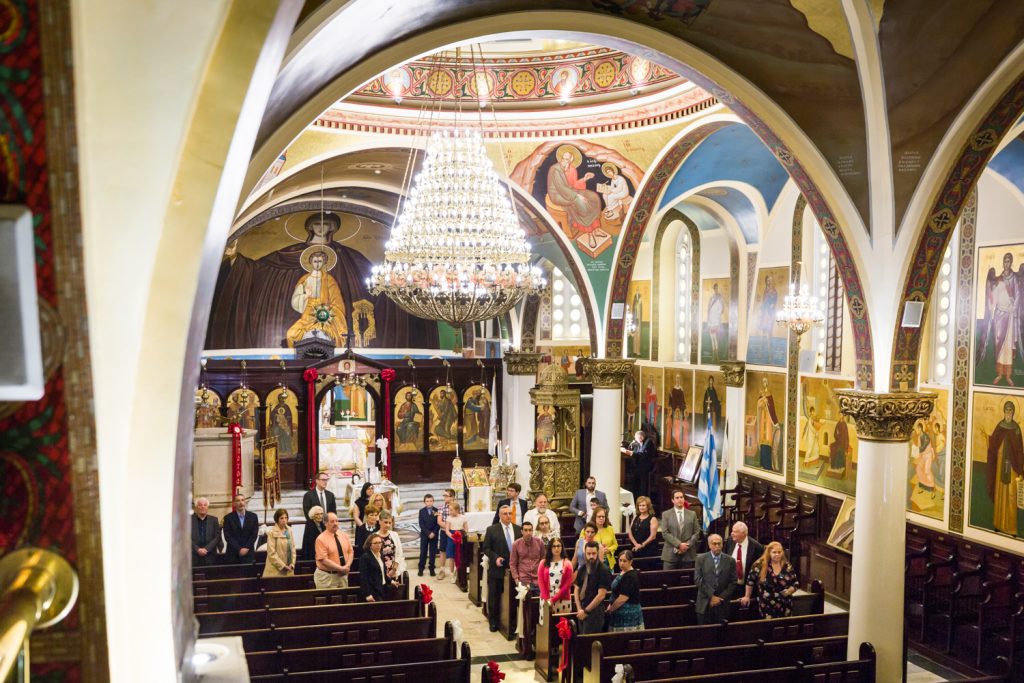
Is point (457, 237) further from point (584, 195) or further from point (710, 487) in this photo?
point (710, 487)

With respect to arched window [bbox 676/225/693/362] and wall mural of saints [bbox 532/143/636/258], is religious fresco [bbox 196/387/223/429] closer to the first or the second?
wall mural of saints [bbox 532/143/636/258]

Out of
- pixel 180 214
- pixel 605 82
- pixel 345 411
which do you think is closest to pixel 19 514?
pixel 180 214

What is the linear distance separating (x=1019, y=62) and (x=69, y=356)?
25.5 ft

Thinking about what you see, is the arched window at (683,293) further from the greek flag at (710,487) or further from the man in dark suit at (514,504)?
the man in dark suit at (514,504)

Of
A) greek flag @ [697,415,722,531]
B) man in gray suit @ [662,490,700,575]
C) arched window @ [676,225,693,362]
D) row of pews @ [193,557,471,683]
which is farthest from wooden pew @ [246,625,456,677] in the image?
arched window @ [676,225,693,362]

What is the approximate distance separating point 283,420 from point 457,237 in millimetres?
12741

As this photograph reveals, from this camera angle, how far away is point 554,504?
56.3 ft

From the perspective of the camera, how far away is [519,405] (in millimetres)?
21547

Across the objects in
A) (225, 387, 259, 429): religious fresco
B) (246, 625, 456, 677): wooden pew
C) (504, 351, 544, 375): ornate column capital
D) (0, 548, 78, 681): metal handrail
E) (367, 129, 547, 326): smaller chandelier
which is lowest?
(246, 625, 456, 677): wooden pew

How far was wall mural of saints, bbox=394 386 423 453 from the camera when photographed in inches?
867

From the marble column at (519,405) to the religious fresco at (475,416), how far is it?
63 centimetres

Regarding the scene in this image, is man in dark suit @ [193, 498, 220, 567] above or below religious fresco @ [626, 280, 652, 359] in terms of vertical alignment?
below

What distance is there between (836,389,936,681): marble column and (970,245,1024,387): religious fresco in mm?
3006

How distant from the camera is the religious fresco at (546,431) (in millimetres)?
17734
